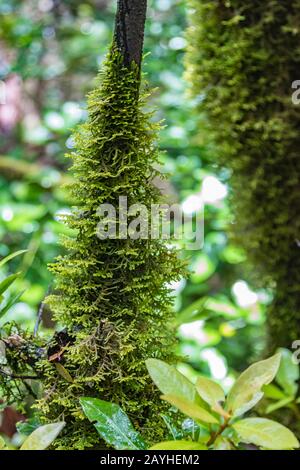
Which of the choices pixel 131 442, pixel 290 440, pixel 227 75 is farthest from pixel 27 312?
pixel 290 440

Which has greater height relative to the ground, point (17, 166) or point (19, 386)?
point (17, 166)

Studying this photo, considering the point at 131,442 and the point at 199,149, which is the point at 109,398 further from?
the point at 199,149

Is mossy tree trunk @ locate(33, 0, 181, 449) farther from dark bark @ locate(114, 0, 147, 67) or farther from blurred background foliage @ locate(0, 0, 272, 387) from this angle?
blurred background foliage @ locate(0, 0, 272, 387)

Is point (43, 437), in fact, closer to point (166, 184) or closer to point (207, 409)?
point (207, 409)

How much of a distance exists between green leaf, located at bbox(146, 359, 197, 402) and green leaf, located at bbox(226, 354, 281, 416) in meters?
0.04

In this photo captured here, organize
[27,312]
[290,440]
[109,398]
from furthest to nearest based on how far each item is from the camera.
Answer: [27,312] < [109,398] < [290,440]

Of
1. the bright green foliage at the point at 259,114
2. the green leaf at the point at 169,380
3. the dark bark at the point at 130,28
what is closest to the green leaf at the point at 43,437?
the green leaf at the point at 169,380

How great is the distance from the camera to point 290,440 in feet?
1.60

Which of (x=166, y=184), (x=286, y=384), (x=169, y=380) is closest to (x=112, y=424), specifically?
(x=169, y=380)

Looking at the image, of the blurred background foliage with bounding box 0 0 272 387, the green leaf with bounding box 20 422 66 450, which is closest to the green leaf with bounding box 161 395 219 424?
the green leaf with bounding box 20 422 66 450

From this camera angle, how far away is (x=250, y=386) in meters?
0.55

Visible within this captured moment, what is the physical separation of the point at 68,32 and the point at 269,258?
1.44 metres

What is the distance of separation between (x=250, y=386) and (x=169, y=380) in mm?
82

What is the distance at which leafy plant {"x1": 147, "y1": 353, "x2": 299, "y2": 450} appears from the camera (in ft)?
1.65
